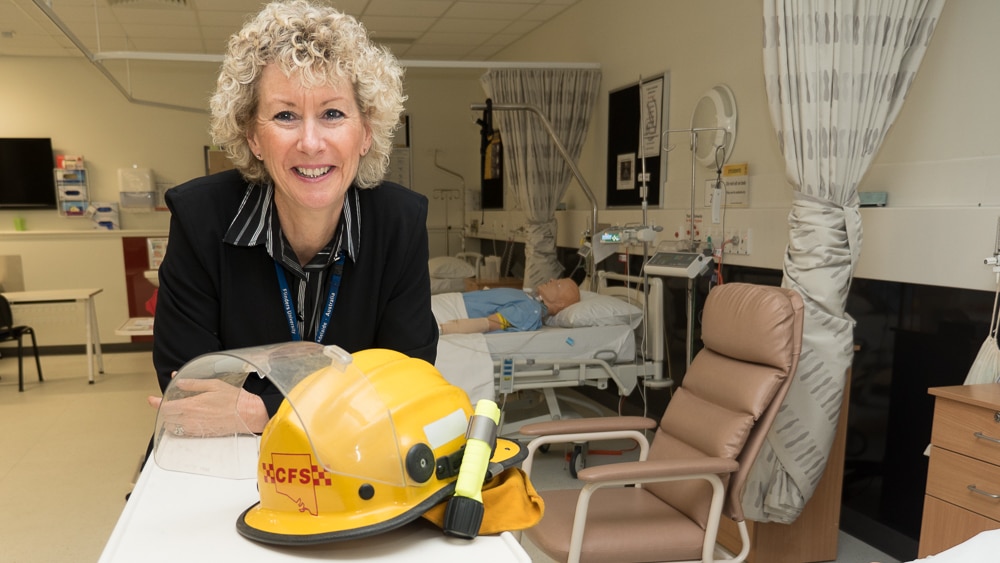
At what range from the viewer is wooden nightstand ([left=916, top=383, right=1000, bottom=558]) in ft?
5.69

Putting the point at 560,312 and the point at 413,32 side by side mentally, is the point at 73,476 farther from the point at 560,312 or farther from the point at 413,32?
the point at 413,32

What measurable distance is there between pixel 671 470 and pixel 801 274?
1.02 meters

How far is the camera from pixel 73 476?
3578mm

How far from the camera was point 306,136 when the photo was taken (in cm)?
111

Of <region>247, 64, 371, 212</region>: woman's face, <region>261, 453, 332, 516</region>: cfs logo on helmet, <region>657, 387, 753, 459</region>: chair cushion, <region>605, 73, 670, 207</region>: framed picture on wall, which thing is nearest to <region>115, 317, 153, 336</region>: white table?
<region>605, 73, 670, 207</region>: framed picture on wall

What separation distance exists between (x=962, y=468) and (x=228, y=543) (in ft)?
6.09

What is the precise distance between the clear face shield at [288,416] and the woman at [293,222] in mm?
10

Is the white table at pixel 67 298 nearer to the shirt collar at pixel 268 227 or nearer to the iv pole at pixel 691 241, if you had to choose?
the iv pole at pixel 691 241

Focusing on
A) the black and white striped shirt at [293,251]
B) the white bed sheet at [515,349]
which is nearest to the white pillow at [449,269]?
the white bed sheet at [515,349]

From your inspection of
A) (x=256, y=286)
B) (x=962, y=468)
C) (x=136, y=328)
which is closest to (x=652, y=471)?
(x=962, y=468)

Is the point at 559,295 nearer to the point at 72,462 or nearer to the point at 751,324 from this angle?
the point at 751,324

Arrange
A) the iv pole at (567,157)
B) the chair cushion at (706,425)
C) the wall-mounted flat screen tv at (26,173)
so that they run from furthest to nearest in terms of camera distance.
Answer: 1. the wall-mounted flat screen tv at (26,173)
2. the iv pole at (567,157)
3. the chair cushion at (706,425)

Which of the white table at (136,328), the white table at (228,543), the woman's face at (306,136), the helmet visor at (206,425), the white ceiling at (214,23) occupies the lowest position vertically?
the white table at (136,328)

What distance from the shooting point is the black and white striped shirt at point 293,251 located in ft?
3.91
